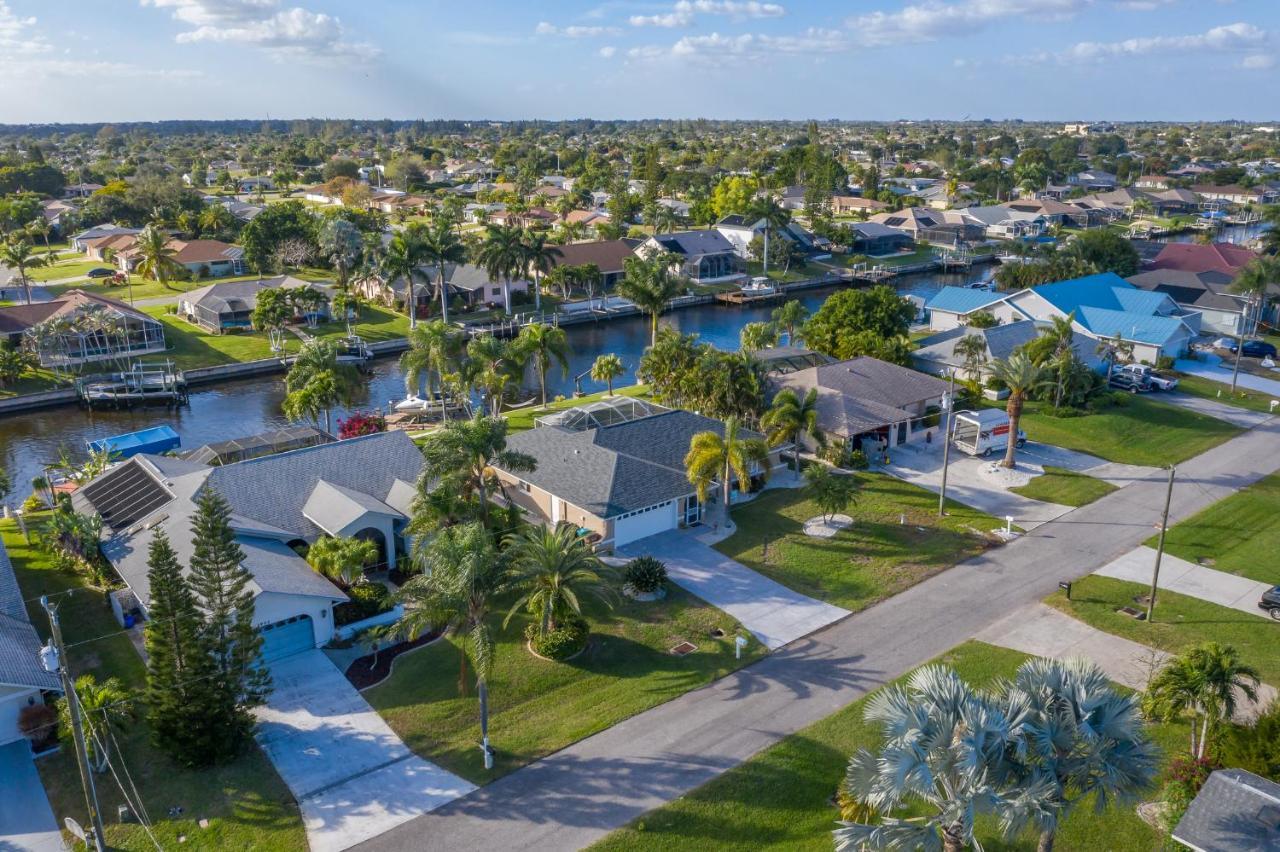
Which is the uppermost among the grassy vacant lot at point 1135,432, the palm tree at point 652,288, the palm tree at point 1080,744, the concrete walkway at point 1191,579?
the palm tree at point 652,288

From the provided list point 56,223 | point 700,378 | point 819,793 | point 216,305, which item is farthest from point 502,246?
point 56,223

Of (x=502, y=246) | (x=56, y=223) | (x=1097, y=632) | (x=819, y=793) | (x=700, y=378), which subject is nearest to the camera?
(x=819, y=793)

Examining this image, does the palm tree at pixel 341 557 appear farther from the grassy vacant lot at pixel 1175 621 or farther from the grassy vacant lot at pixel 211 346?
the grassy vacant lot at pixel 211 346

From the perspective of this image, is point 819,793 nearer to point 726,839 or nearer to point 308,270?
point 726,839

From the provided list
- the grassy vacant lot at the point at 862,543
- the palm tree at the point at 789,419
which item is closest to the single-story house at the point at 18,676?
the grassy vacant lot at the point at 862,543

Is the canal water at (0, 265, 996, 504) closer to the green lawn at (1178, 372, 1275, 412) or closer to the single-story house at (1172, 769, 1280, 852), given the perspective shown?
the green lawn at (1178, 372, 1275, 412)

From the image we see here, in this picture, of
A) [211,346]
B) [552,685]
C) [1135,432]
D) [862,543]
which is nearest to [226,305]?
[211,346]
